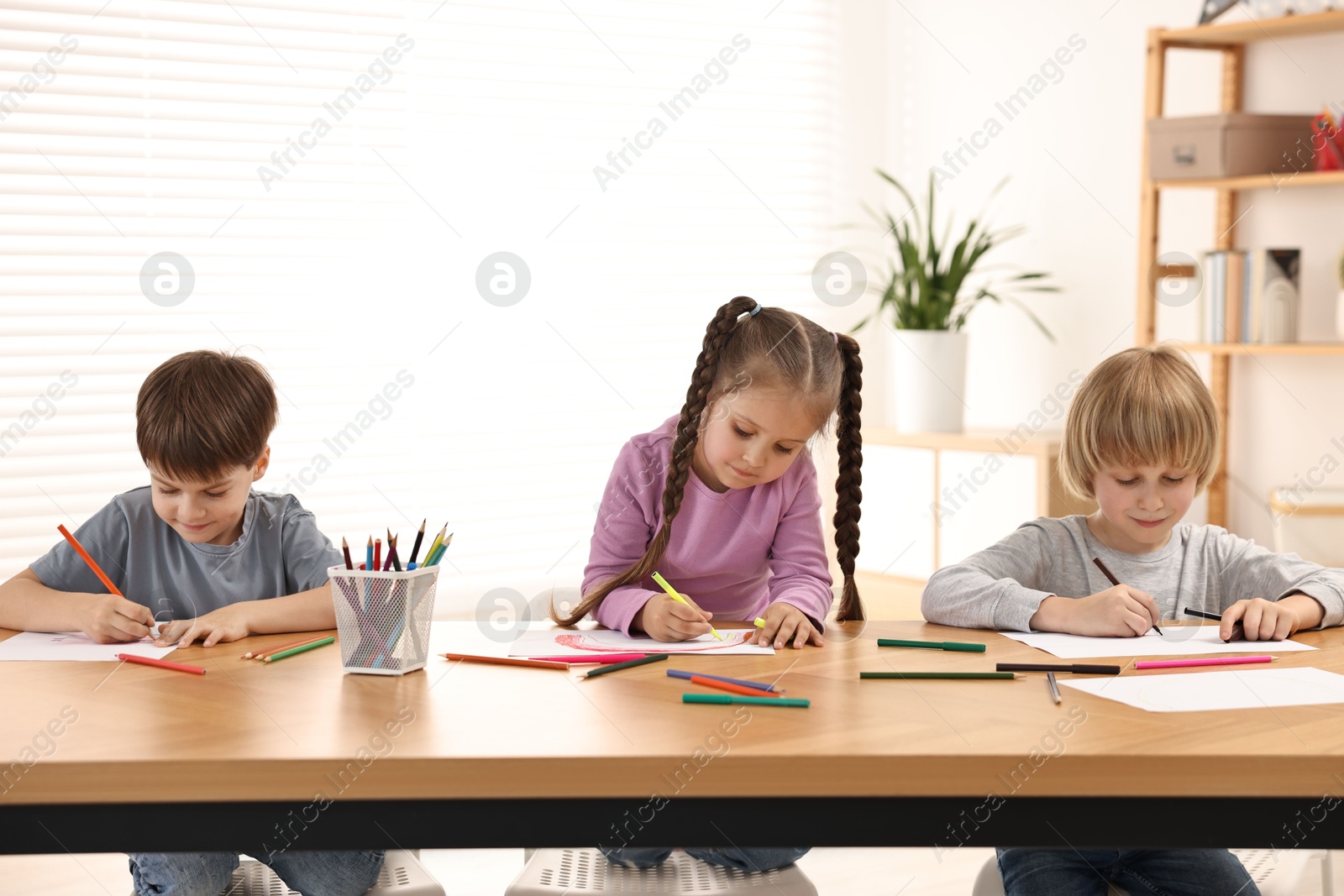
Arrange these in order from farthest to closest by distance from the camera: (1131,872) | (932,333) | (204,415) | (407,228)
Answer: (932,333), (407,228), (204,415), (1131,872)

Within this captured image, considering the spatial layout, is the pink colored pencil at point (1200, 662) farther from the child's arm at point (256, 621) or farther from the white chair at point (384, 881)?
the child's arm at point (256, 621)

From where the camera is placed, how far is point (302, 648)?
1400mm

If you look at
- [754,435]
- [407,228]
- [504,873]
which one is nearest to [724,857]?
[754,435]

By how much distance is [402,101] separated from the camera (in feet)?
12.8

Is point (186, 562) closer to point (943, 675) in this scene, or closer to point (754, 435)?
point (754, 435)

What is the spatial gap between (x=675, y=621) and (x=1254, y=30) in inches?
109

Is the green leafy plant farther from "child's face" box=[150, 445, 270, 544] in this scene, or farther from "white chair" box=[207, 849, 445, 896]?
"white chair" box=[207, 849, 445, 896]

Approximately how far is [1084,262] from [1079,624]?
2.90 meters

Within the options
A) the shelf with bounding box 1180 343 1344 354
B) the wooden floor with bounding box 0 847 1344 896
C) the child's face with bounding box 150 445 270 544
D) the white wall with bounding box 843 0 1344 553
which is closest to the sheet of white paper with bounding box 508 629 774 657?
the child's face with bounding box 150 445 270 544

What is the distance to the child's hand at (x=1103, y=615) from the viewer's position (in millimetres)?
1481

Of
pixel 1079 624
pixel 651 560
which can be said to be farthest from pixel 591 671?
pixel 1079 624

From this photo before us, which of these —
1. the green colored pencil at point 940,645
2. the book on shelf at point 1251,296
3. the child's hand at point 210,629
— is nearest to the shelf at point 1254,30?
the book on shelf at point 1251,296

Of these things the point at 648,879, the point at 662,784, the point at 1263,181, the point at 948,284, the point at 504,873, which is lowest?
the point at 504,873

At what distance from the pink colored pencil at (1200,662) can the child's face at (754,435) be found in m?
0.56
